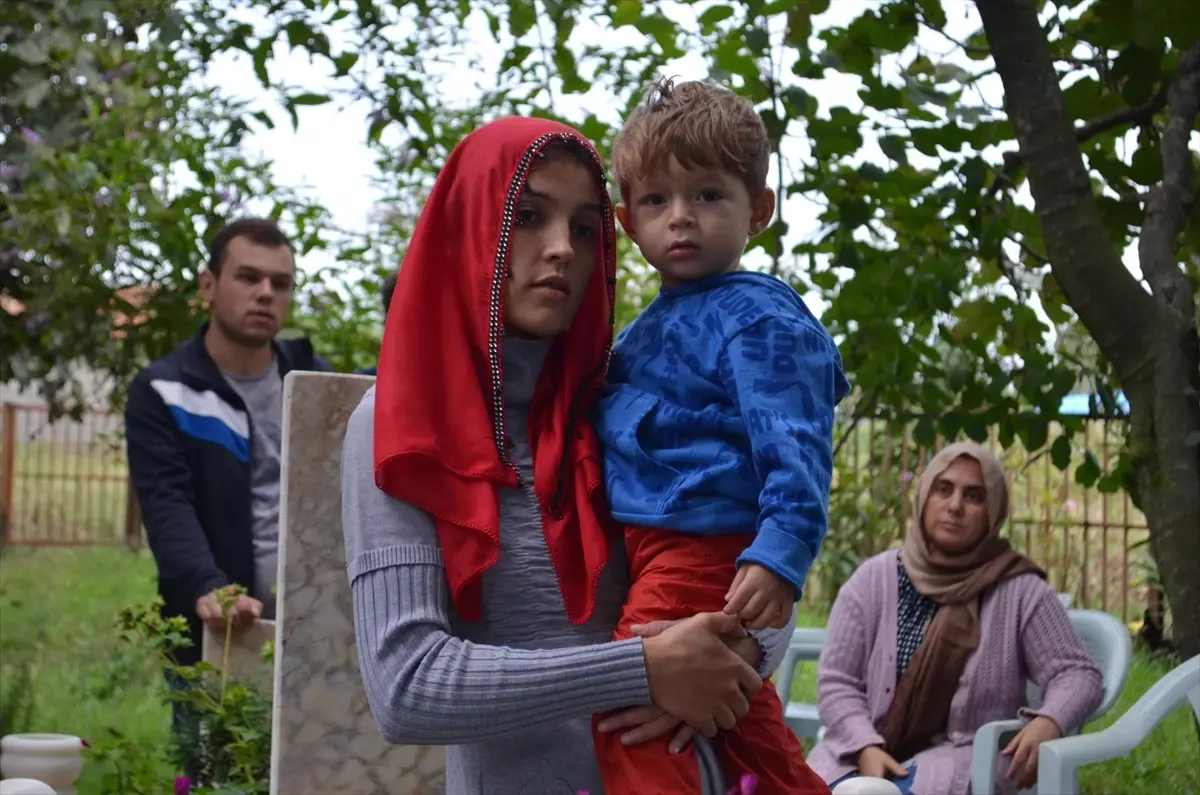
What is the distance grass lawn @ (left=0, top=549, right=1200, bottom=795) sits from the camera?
4809mm

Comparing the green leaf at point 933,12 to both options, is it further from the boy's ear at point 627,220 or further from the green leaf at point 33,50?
the green leaf at point 33,50

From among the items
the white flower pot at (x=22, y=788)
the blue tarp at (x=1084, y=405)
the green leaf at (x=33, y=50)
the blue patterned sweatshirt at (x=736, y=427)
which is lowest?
the white flower pot at (x=22, y=788)

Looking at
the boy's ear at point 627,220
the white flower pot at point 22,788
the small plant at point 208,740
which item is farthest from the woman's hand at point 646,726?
the small plant at point 208,740

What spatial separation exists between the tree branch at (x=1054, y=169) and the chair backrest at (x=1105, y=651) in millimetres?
1179

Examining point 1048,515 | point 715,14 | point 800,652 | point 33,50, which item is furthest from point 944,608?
point 1048,515

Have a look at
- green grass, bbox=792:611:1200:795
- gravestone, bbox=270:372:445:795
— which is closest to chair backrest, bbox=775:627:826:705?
green grass, bbox=792:611:1200:795

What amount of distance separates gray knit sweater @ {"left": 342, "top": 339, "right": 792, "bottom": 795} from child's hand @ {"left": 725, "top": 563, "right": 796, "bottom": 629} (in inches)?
4.2

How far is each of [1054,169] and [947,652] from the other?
1.36m

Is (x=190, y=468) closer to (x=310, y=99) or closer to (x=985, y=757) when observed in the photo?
(x=310, y=99)

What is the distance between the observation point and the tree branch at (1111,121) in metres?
3.73

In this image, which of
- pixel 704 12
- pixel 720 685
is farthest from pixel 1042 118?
pixel 720 685

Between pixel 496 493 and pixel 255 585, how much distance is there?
2.59 metres

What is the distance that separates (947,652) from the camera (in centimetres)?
409

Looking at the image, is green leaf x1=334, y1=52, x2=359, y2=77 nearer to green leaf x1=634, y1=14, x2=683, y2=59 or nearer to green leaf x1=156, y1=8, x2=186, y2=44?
green leaf x1=156, y1=8, x2=186, y2=44
